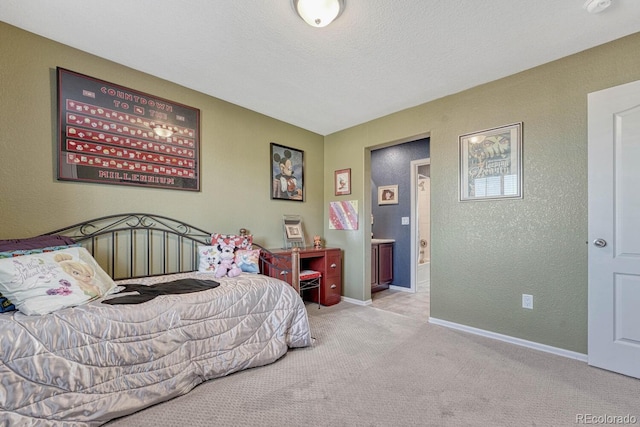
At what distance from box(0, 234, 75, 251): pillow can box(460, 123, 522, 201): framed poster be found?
332 cm

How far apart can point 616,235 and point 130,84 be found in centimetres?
393

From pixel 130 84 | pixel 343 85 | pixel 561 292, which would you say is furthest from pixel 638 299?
pixel 130 84

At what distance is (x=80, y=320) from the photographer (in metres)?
1.41

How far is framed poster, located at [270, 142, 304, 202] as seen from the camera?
346cm

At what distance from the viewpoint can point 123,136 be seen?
2281 millimetres

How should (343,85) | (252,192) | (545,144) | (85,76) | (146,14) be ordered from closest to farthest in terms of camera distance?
1. (146,14)
2. (85,76)
3. (545,144)
4. (343,85)
5. (252,192)

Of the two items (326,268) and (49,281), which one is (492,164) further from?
(49,281)

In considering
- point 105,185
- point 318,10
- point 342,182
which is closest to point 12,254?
point 105,185

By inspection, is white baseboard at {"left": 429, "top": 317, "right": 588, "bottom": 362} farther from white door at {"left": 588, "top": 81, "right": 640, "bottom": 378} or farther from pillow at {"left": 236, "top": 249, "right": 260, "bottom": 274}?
pillow at {"left": 236, "top": 249, "right": 260, "bottom": 274}

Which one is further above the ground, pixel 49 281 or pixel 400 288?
pixel 49 281

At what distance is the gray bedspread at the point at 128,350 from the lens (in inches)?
48.7

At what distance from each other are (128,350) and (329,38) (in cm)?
233

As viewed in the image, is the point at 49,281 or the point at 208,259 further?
the point at 208,259

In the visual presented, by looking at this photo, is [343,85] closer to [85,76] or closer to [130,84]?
[130,84]
